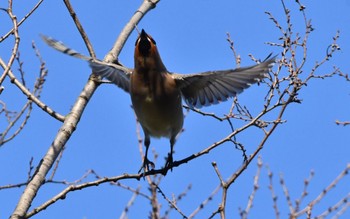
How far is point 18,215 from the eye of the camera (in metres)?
3.48

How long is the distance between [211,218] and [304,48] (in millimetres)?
1761

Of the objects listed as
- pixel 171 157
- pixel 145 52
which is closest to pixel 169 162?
pixel 171 157

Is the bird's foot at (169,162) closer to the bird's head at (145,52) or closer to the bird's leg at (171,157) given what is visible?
the bird's leg at (171,157)

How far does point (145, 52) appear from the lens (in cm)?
532

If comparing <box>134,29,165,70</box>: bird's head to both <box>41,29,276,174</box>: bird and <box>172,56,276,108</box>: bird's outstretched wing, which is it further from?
<box>172,56,276,108</box>: bird's outstretched wing

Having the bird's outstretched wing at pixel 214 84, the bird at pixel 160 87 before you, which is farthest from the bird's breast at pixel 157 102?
the bird's outstretched wing at pixel 214 84

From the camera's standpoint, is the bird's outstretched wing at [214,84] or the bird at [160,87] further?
the bird at [160,87]

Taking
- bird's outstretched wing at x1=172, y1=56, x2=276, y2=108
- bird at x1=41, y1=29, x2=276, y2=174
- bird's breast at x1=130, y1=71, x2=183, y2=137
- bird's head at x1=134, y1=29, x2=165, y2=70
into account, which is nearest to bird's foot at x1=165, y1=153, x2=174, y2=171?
bird at x1=41, y1=29, x2=276, y2=174

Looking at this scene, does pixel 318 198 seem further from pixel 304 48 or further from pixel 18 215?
pixel 18 215

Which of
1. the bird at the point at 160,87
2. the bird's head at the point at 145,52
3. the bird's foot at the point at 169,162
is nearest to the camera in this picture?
the bird's foot at the point at 169,162

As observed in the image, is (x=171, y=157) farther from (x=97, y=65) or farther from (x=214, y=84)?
(x=97, y=65)

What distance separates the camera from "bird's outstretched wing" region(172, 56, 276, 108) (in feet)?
16.1

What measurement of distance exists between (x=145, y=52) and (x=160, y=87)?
1.10 ft

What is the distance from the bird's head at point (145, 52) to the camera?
5.30 meters
